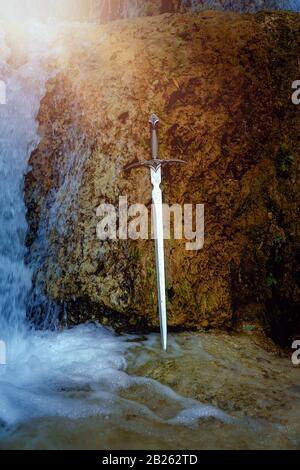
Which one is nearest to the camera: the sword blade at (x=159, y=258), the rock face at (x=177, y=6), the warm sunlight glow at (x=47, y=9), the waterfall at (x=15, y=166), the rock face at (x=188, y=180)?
the sword blade at (x=159, y=258)

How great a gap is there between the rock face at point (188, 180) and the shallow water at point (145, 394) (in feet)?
1.47

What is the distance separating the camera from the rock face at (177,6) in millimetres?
5898

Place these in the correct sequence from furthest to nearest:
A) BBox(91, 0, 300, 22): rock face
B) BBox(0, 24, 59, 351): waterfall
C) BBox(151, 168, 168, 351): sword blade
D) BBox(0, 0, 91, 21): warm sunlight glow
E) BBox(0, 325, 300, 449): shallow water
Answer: BBox(0, 0, 91, 21): warm sunlight glow
BBox(91, 0, 300, 22): rock face
BBox(0, 24, 59, 351): waterfall
BBox(151, 168, 168, 351): sword blade
BBox(0, 325, 300, 449): shallow water

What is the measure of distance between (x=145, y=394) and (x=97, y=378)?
43cm

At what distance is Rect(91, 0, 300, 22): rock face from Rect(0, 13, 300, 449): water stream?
3.10 m

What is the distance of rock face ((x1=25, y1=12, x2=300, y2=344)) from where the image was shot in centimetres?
367

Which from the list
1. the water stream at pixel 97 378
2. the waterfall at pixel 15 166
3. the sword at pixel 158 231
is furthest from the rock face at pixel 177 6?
the sword at pixel 158 231

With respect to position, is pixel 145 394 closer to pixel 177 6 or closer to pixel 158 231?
pixel 158 231

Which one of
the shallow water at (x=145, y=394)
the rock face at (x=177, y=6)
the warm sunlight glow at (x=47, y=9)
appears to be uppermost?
the warm sunlight glow at (x=47, y=9)

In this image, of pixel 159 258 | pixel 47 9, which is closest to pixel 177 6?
pixel 47 9

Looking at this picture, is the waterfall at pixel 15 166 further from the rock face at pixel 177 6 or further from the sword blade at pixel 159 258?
the rock face at pixel 177 6

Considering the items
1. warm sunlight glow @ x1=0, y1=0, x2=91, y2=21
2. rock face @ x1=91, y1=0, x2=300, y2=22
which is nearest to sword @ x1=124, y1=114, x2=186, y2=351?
rock face @ x1=91, y1=0, x2=300, y2=22

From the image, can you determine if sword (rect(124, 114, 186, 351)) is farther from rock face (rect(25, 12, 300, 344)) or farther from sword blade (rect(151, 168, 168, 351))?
rock face (rect(25, 12, 300, 344))

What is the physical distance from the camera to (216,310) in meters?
3.68
